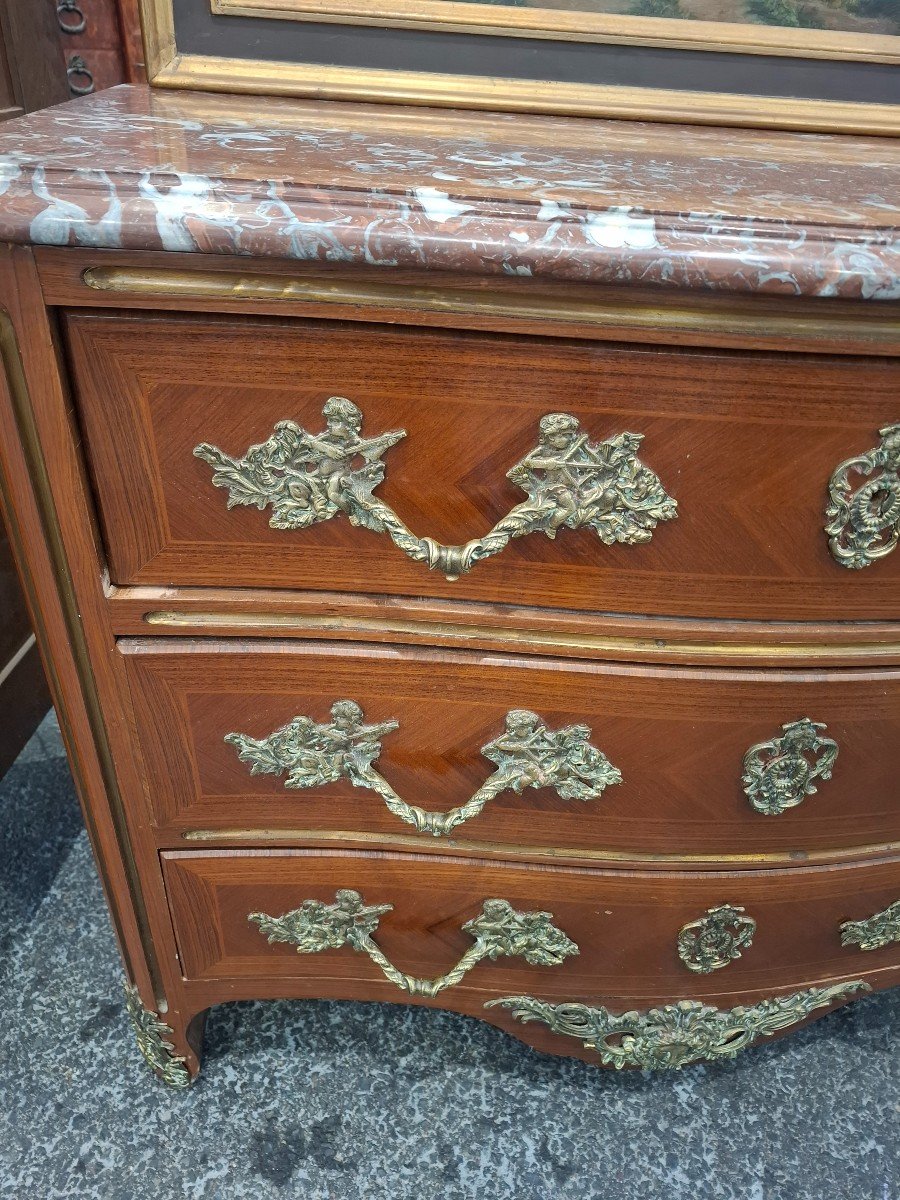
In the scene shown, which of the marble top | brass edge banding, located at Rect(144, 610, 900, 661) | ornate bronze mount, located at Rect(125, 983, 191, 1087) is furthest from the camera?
ornate bronze mount, located at Rect(125, 983, 191, 1087)

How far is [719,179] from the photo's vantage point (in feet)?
1.85

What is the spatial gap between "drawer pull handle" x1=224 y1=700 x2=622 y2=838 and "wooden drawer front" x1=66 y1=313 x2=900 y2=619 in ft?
0.39

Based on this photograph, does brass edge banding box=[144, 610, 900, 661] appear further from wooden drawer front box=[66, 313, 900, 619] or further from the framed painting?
the framed painting

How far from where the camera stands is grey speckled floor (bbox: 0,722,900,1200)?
34.8 inches

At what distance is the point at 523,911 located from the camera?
766 mm

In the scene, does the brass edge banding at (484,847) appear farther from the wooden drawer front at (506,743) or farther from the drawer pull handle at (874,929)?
the drawer pull handle at (874,929)

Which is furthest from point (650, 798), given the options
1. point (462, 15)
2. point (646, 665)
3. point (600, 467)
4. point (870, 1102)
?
point (462, 15)

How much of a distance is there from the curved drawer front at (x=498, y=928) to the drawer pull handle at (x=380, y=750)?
0.34ft

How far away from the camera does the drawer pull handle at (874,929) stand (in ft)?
2.59

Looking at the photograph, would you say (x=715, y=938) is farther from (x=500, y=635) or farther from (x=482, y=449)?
(x=482, y=449)

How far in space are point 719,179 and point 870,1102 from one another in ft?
3.34

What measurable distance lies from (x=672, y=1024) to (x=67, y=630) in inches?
26.9

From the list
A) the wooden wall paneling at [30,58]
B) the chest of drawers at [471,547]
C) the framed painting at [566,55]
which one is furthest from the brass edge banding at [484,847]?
the wooden wall paneling at [30,58]

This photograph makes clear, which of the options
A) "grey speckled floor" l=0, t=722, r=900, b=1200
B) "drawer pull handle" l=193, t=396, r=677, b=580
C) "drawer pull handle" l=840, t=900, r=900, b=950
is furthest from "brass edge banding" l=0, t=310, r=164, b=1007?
"drawer pull handle" l=840, t=900, r=900, b=950
